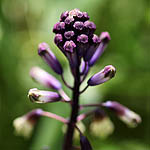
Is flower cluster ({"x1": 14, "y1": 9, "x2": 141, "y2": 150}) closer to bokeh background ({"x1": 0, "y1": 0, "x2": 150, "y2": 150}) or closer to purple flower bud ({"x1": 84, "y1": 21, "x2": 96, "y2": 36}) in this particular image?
purple flower bud ({"x1": 84, "y1": 21, "x2": 96, "y2": 36})

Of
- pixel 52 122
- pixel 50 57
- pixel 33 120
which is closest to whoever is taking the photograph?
pixel 50 57

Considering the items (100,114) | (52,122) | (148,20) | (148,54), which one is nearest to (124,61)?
(148,54)

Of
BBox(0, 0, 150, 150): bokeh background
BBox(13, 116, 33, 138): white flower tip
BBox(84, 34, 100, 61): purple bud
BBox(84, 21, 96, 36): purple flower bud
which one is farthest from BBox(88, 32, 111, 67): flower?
BBox(0, 0, 150, 150): bokeh background

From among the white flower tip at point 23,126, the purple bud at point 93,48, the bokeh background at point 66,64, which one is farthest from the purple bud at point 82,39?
the bokeh background at point 66,64

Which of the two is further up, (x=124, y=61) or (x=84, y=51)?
(x=84, y=51)

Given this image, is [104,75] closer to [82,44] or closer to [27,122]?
[82,44]

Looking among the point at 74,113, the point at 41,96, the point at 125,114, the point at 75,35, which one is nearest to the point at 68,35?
the point at 75,35

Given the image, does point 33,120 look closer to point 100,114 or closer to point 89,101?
point 100,114
